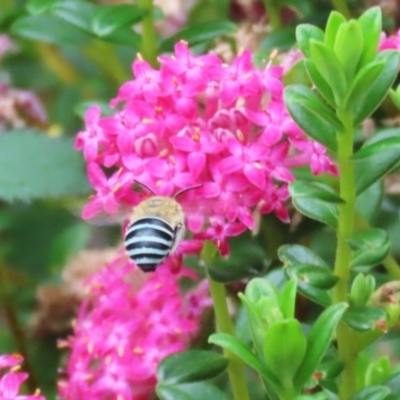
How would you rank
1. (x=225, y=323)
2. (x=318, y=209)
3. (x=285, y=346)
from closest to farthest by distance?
1. (x=285, y=346)
2. (x=318, y=209)
3. (x=225, y=323)

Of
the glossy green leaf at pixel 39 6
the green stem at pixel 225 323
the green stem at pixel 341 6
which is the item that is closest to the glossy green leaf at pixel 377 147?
the green stem at pixel 225 323

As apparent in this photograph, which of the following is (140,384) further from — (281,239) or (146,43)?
(146,43)

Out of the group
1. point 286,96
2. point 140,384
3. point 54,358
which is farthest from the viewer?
point 54,358

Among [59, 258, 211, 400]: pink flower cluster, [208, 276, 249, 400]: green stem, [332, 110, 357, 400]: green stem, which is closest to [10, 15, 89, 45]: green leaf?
[59, 258, 211, 400]: pink flower cluster

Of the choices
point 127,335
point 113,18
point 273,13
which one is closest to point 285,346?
point 127,335

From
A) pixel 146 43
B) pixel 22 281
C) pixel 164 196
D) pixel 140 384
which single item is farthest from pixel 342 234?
pixel 22 281

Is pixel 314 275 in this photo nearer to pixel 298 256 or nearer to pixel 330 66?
pixel 298 256
